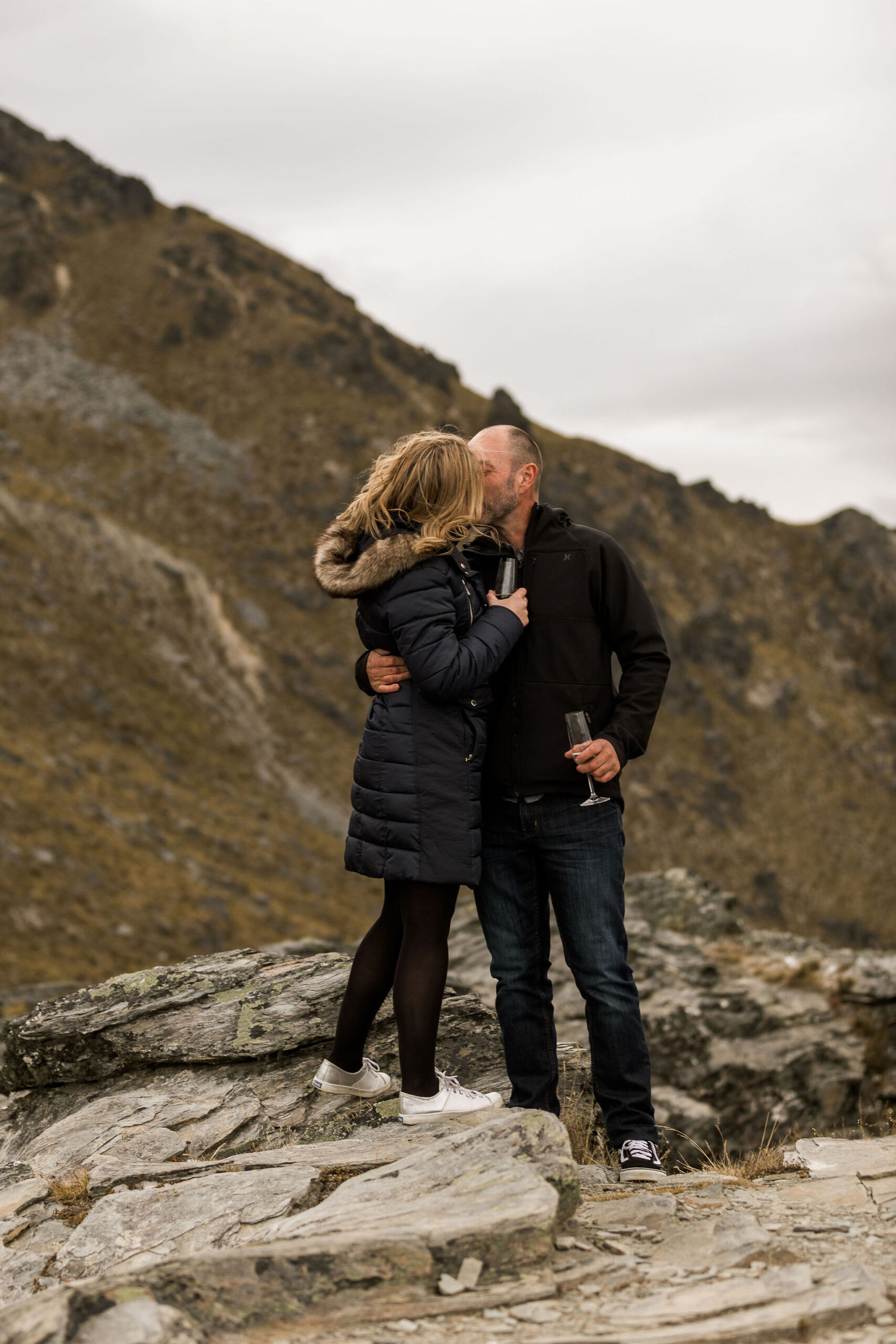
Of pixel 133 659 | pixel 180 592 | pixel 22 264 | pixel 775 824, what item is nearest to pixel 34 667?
pixel 133 659

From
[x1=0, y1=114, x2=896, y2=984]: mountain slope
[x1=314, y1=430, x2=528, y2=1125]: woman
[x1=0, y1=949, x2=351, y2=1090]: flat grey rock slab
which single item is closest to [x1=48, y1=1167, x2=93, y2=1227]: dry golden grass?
[x1=0, y1=949, x2=351, y2=1090]: flat grey rock slab

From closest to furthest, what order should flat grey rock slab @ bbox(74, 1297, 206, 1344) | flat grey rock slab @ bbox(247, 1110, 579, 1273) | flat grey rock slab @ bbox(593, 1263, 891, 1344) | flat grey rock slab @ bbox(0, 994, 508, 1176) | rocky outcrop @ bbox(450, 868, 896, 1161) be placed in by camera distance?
flat grey rock slab @ bbox(74, 1297, 206, 1344), flat grey rock slab @ bbox(593, 1263, 891, 1344), flat grey rock slab @ bbox(247, 1110, 579, 1273), flat grey rock slab @ bbox(0, 994, 508, 1176), rocky outcrop @ bbox(450, 868, 896, 1161)

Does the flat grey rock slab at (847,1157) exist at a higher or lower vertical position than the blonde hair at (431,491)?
lower

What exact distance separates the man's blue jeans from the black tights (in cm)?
49

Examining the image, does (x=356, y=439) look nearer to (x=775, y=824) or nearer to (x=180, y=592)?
(x=180, y=592)

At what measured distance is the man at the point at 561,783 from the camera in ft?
19.0

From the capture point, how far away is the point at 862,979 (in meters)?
13.9

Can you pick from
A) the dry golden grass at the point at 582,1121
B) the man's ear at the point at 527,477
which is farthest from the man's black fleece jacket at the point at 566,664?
the dry golden grass at the point at 582,1121

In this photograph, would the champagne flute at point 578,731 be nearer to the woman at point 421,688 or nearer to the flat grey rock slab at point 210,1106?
the woman at point 421,688

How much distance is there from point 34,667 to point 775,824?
159 feet

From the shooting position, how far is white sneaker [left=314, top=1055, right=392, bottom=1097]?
254 inches

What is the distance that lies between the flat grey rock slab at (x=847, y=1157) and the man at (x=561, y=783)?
110 cm

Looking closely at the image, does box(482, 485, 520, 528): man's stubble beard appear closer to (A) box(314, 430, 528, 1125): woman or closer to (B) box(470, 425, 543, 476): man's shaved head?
(B) box(470, 425, 543, 476): man's shaved head

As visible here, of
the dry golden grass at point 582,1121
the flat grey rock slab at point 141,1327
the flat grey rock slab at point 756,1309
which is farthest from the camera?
the dry golden grass at point 582,1121
